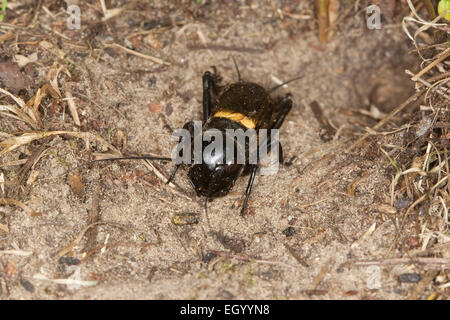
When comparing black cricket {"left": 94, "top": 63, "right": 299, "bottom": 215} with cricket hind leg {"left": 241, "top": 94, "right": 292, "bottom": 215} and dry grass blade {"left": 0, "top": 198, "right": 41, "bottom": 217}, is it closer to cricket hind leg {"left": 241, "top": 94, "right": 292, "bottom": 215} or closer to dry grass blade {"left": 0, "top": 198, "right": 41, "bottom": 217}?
cricket hind leg {"left": 241, "top": 94, "right": 292, "bottom": 215}

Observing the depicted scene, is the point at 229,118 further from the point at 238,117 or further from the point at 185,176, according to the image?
the point at 185,176

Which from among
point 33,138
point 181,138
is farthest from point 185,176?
point 33,138

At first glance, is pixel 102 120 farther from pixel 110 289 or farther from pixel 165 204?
pixel 110 289

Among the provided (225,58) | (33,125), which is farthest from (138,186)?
(225,58)

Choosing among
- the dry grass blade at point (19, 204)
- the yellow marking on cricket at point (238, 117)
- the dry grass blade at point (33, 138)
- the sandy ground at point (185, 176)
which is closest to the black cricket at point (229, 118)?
the yellow marking on cricket at point (238, 117)

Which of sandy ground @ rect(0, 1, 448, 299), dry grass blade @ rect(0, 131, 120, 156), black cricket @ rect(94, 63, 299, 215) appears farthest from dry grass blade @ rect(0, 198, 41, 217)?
black cricket @ rect(94, 63, 299, 215)

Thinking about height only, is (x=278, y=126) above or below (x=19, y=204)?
above
